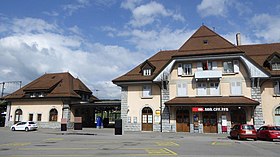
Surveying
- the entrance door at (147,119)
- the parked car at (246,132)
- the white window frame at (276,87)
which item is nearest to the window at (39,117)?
the entrance door at (147,119)

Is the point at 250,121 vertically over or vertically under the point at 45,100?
under

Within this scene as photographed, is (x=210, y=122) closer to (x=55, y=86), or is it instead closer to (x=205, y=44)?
(x=205, y=44)

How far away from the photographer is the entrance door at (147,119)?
32094mm

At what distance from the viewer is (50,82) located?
4172 centimetres

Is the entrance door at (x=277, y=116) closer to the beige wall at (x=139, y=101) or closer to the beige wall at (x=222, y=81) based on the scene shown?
the beige wall at (x=222, y=81)

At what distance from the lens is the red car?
21031 mm

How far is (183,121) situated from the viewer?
1206 inches

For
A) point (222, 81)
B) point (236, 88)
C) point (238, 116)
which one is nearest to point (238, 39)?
point (222, 81)

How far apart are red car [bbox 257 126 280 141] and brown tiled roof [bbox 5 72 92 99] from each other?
26.2 metres

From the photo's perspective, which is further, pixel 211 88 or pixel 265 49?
pixel 265 49

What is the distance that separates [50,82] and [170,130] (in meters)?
22.2

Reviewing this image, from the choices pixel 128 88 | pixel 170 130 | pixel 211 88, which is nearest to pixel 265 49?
pixel 211 88

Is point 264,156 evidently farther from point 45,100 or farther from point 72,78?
point 72,78

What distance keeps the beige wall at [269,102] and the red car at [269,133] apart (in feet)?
23.5
